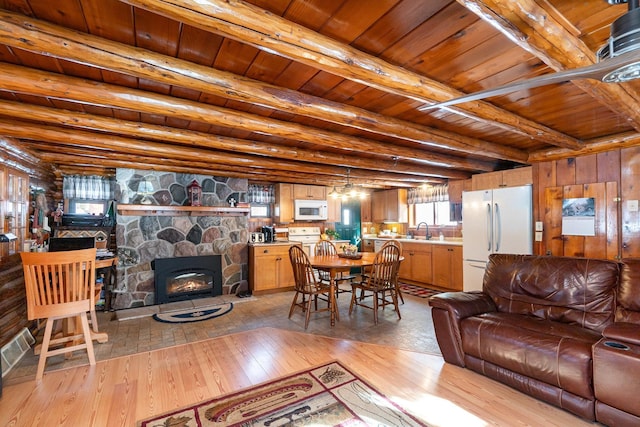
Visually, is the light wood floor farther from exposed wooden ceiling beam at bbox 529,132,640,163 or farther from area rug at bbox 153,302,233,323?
exposed wooden ceiling beam at bbox 529,132,640,163

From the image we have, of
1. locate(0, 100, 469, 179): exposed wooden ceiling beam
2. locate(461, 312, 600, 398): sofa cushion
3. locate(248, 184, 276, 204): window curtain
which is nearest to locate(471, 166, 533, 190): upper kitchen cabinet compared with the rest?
locate(0, 100, 469, 179): exposed wooden ceiling beam

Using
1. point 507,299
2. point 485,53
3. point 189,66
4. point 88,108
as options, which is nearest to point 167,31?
point 189,66

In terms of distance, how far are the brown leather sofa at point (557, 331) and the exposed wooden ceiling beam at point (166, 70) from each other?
5.99 feet

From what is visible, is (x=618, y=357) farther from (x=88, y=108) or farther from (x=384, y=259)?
(x=88, y=108)

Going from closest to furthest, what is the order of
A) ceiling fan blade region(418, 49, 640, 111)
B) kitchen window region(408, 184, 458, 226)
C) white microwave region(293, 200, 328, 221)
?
ceiling fan blade region(418, 49, 640, 111)
white microwave region(293, 200, 328, 221)
kitchen window region(408, 184, 458, 226)

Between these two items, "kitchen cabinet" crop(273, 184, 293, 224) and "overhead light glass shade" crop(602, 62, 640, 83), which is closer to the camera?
"overhead light glass shade" crop(602, 62, 640, 83)

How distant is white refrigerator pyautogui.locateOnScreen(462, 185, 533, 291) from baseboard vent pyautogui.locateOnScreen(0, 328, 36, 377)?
5.64m

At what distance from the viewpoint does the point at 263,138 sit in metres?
3.33

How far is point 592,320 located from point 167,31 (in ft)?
11.6

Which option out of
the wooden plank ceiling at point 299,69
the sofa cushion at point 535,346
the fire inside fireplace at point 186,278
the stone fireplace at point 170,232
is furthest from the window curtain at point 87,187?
the sofa cushion at point 535,346

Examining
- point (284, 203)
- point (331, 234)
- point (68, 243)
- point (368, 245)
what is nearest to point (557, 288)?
point (284, 203)

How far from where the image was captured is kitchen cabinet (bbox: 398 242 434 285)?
565 centimetres

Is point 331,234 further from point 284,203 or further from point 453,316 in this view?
point 453,316

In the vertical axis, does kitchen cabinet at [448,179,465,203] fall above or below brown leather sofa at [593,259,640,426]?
above
